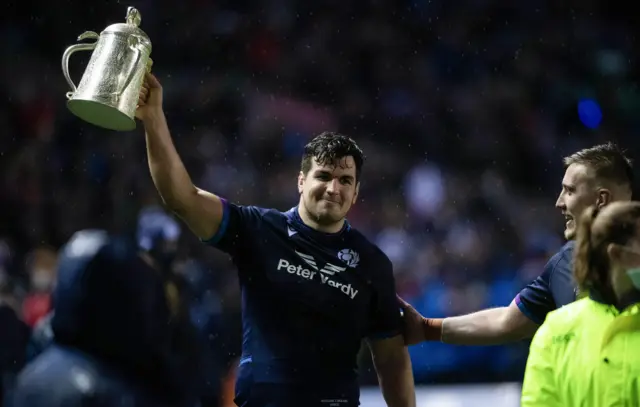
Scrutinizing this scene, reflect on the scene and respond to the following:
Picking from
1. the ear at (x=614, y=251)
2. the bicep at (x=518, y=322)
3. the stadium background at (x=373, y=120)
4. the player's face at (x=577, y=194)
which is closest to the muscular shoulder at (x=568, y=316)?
the ear at (x=614, y=251)

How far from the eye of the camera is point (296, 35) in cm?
1245

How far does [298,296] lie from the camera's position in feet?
12.5

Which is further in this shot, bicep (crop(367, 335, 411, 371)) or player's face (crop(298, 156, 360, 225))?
bicep (crop(367, 335, 411, 371))

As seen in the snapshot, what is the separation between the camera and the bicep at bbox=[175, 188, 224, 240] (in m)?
3.62

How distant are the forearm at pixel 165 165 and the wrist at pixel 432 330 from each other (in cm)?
130

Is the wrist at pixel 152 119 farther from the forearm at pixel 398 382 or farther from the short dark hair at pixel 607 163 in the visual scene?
the short dark hair at pixel 607 163

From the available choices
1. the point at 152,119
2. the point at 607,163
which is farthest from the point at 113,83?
the point at 607,163

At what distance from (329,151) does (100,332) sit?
1.62m

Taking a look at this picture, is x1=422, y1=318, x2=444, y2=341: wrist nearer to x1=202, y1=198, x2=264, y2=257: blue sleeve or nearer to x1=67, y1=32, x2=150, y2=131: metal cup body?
x1=202, y1=198, x2=264, y2=257: blue sleeve

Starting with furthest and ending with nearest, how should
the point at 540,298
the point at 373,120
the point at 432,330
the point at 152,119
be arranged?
the point at 373,120
the point at 432,330
the point at 540,298
the point at 152,119

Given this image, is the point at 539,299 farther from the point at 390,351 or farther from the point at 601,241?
the point at 601,241

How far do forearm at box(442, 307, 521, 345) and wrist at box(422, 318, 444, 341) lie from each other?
3 centimetres

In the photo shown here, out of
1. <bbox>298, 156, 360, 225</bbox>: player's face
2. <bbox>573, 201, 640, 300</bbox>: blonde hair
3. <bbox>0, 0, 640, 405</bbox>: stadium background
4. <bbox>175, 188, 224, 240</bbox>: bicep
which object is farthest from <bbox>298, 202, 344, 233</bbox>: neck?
<bbox>0, 0, 640, 405</bbox>: stadium background

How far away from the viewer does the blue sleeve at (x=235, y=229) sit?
12.4 ft
